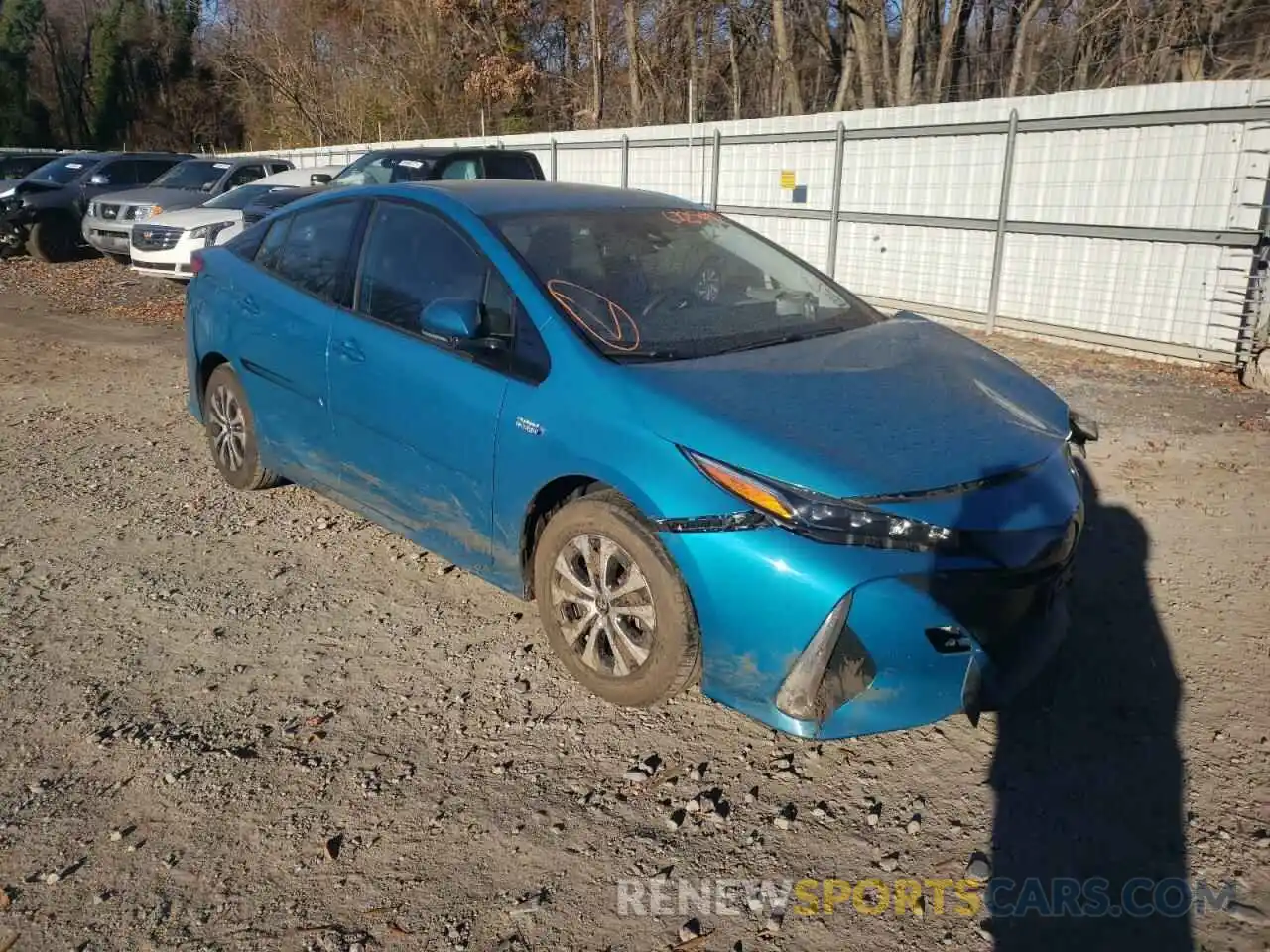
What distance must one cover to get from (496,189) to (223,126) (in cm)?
5904

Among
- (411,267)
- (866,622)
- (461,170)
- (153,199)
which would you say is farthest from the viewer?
(153,199)

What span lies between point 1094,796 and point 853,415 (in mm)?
1321

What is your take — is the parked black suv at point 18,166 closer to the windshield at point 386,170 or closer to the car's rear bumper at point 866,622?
the windshield at point 386,170

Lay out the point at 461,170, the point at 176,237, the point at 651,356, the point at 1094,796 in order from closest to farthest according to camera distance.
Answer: the point at 1094,796 < the point at 651,356 < the point at 176,237 < the point at 461,170

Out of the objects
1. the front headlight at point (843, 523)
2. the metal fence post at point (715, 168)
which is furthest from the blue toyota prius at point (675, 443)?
the metal fence post at point (715, 168)

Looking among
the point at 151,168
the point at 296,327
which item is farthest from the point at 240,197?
the point at 296,327

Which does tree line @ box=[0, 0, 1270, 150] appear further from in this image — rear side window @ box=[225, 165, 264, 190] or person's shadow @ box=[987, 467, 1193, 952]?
person's shadow @ box=[987, 467, 1193, 952]

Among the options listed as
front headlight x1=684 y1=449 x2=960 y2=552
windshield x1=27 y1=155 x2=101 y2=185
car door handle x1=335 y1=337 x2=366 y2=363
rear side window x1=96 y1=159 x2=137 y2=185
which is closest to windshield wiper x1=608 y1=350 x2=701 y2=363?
front headlight x1=684 y1=449 x2=960 y2=552

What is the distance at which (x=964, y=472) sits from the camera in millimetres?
2975

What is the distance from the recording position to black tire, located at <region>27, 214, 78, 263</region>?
16.1 meters

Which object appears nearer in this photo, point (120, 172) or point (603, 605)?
point (603, 605)

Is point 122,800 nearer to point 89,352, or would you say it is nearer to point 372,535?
point 372,535

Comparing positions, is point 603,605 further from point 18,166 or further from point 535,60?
point 535,60

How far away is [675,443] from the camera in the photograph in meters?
3.03
